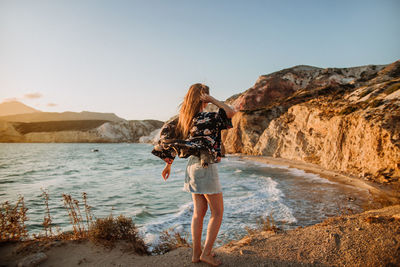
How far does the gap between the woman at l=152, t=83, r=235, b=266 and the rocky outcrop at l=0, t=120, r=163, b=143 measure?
Result: 3856 inches

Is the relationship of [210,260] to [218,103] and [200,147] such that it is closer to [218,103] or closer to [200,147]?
[200,147]

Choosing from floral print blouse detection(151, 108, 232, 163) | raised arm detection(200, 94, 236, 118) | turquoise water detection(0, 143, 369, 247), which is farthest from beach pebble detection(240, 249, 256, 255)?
raised arm detection(200, 94, 236, 118)

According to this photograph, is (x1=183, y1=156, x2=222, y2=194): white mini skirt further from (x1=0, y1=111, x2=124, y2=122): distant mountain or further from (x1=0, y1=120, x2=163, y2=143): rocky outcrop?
(x1=0, y1=111, x2=124, y2=122): distant mountain

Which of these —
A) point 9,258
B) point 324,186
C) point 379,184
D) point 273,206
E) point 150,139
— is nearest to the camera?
point 9,258

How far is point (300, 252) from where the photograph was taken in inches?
115

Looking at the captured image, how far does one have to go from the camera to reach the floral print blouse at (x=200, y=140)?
2.46 metres

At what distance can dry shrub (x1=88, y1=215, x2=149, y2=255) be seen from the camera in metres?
3.64

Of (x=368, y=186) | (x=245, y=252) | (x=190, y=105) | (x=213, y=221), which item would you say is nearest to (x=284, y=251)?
(x=245, y=252)

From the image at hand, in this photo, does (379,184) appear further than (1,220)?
Yes

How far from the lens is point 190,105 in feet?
8.46

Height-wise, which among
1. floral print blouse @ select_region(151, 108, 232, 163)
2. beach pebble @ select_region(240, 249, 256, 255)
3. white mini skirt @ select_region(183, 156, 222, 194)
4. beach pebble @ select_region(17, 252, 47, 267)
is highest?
floral print blouse @ select_region(151, 108, 232, 163)

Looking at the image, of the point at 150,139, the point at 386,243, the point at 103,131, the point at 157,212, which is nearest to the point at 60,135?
the point at 103,131

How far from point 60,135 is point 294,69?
308 feet

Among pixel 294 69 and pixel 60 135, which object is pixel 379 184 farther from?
pixel 60 135
